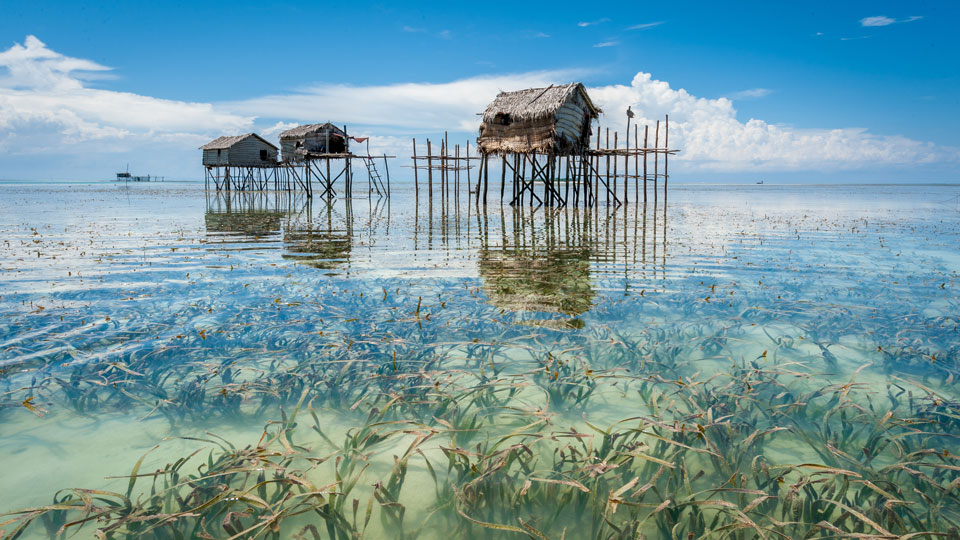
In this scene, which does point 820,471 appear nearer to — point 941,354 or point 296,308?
point 941,354

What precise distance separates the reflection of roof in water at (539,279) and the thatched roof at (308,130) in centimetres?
3103

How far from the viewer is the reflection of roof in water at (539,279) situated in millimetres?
6646

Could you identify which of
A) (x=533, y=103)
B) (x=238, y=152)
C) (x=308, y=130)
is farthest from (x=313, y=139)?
(x=533, y=103)

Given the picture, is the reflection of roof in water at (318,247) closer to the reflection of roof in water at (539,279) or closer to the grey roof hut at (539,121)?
the reflection of roof in water at (539,279)

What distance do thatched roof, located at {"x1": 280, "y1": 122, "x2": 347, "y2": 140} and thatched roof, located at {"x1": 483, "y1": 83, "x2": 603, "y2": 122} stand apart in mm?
16833

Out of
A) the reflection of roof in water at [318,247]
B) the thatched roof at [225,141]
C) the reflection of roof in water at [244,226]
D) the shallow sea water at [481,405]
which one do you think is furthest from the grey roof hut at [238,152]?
the shallow sea water at [481,405]

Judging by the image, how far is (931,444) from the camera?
10.7 feet

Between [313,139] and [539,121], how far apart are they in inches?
831

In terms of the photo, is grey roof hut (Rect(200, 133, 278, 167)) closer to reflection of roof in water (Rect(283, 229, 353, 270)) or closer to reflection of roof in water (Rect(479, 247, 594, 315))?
reflection of roof in water (Rect(283, 229, 353, 270))

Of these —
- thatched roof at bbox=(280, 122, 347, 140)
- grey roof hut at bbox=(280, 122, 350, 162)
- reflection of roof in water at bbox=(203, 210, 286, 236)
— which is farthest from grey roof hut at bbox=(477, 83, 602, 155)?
thatched roof at bbox=(280, 122, 347, 140)

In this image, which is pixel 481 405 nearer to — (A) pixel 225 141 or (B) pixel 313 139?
(B) pixel 313 139

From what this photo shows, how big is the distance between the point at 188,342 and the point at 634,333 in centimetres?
445

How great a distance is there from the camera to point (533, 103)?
2431 centimetres

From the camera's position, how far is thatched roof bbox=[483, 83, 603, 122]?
76.9ft
